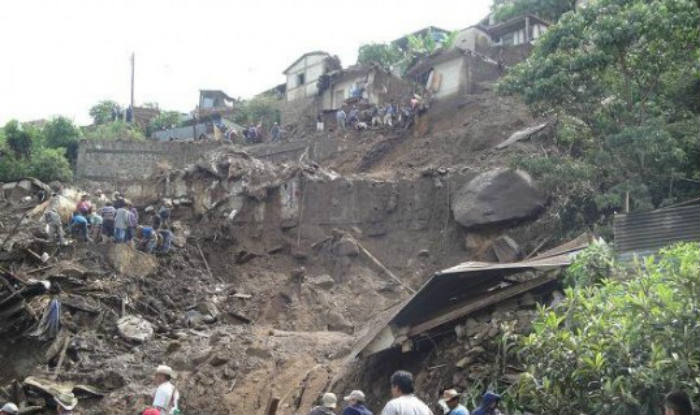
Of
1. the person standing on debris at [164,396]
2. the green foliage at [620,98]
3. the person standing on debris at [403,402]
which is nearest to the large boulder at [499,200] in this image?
the green foliage at [620,98]

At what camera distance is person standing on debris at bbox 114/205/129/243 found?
19.3m

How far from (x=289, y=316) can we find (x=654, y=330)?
12414mm

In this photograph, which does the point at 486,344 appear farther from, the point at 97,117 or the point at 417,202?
the point at 97,117

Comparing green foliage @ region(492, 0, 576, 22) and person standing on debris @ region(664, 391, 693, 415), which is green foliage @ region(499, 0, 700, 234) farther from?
green foliage @ region(492, 0, 576, 22)

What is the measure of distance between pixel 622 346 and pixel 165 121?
36.7 metres

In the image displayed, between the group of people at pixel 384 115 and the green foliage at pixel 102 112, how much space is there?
18542 mm

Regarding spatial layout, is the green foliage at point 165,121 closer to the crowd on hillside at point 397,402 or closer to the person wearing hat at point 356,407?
the crowd on hillside at point 397,402

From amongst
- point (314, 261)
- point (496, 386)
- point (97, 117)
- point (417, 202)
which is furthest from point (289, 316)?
point (97, 117)

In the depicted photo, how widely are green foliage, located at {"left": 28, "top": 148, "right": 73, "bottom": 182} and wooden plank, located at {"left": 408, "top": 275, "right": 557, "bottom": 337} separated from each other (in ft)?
72.1

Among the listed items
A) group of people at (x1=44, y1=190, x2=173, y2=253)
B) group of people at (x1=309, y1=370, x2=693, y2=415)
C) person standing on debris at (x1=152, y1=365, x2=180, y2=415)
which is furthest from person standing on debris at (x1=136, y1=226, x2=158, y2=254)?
group of people at (x1=309, y1=370, x2=693, y2=415)

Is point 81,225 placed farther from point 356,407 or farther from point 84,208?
point 356,407

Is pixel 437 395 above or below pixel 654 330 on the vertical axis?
below

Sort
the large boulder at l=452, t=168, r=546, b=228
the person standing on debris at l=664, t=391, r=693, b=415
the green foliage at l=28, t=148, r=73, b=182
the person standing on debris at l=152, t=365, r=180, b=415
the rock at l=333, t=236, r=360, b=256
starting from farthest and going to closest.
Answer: the green foliage at l=28, t=148, r=73, b=182 < the rock at l=333, t=236, r=360, b=256 < the large boulder at l=452, t=168, r=546, b=228 < the person standing on debris at l=152, t=365, r=180, b=415 < the person standing on debris at l=664, t=391, r=693, b=415

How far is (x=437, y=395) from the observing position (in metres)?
11.1
